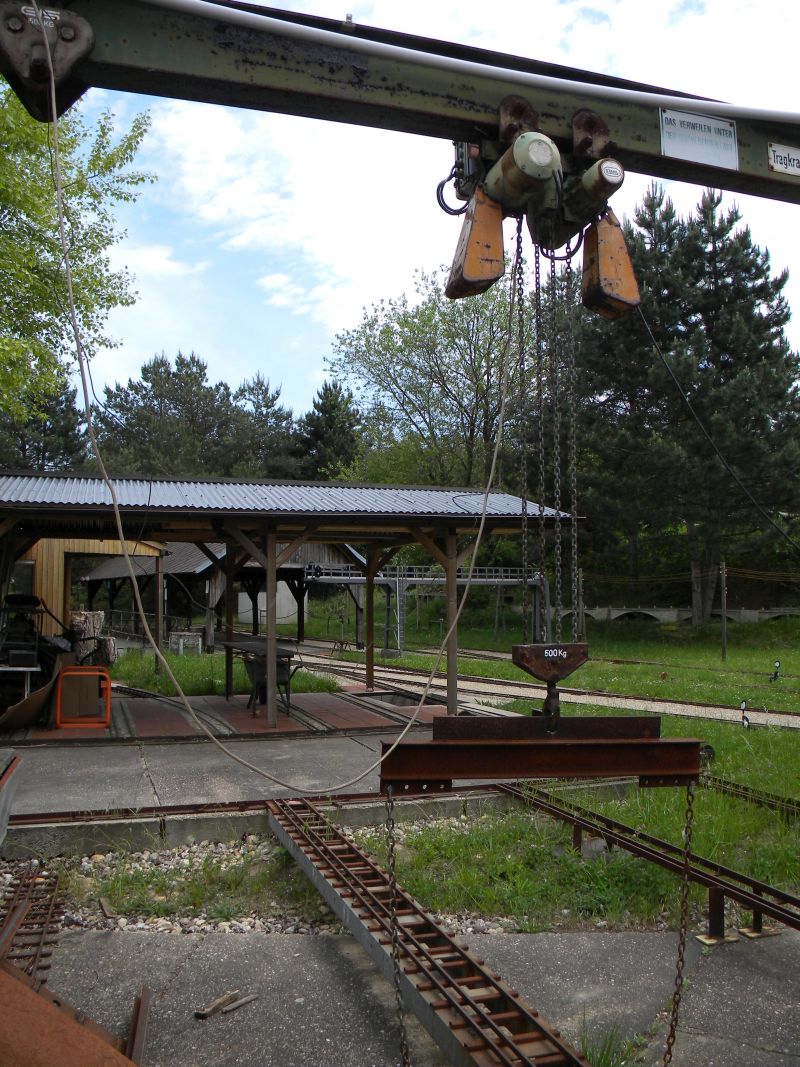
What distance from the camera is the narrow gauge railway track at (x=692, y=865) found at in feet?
15.5

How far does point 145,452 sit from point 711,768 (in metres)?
43.6

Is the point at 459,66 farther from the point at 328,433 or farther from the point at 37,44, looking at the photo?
the point at 328,433

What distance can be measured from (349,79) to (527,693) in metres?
13.4

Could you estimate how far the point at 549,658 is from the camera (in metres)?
3.07

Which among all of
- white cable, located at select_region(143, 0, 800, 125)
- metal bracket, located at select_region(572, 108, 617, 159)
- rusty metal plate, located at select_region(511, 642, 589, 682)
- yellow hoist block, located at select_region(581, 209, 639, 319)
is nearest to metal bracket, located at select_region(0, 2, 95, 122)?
white cable, located at select_region(143, 0, 800, 125)

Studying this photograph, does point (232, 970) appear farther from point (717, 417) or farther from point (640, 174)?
point (717, 417)

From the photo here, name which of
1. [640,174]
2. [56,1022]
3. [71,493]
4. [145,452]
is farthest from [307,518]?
[145,452]

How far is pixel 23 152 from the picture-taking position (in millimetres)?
14984

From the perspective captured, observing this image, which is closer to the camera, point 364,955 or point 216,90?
point 216,90

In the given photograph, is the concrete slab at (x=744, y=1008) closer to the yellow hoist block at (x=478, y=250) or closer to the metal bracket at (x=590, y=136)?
the yellow hoist block at (x=478, y=250)

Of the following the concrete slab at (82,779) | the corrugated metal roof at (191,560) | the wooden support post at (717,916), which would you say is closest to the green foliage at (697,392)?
the corrugated metal roof at (191,560)

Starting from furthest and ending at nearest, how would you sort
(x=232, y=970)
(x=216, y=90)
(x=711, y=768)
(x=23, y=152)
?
(x=23, y=152), (x=711, y=768), (x=232, y=970), (x=216, y=90)

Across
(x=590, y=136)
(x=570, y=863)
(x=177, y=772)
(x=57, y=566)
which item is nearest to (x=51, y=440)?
(x=57, y=566)

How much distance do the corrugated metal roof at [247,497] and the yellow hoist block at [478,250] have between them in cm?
678
